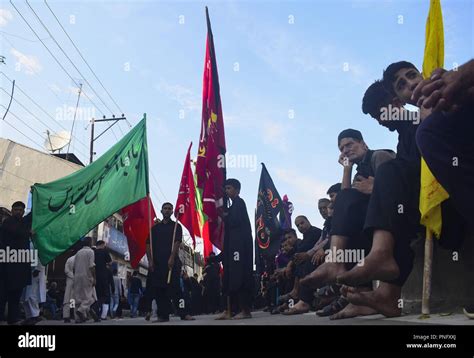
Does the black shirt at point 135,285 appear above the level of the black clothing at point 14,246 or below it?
below

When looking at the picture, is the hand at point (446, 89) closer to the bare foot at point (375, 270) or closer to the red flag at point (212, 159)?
the bare foot at point (375, 270)

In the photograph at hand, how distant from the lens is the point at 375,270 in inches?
123

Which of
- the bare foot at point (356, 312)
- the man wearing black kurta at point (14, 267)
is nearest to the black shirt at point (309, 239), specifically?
the bare foot at point (356, 312)

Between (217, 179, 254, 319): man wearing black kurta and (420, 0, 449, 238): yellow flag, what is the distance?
2486 millimetres

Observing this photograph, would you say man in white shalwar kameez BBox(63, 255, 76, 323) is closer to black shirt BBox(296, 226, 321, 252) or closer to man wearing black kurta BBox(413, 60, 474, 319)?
black shirt BBox(296, 226, 321, 252)

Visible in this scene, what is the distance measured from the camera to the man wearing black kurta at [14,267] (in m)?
5.70

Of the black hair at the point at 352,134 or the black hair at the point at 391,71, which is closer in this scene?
the black hair at the point at 391,71

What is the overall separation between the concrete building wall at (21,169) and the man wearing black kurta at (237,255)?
29.6 feet

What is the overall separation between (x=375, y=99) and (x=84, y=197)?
3891mm

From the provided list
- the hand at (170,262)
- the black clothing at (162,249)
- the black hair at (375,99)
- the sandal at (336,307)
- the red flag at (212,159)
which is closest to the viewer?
the black hair at (375,99)

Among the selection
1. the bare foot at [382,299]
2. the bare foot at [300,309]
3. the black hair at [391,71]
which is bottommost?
the bare foot at [300,309]

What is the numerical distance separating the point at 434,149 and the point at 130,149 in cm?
468

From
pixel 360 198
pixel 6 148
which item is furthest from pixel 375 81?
pixel 6 148
